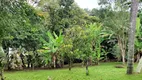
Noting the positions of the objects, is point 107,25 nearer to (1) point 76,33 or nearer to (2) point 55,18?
(2) point 55,18

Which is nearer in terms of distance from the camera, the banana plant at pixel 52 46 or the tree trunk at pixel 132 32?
the tree trunk at pixel 132 32

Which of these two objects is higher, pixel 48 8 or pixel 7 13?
pixel 48 8

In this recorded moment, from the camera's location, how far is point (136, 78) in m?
8.62

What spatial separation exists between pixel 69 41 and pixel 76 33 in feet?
2.02

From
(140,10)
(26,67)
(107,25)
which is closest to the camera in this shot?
(26,67)

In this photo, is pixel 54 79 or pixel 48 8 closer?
pixel 54 79

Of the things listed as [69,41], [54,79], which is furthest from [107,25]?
[54,79]

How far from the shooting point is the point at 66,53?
11.6 m

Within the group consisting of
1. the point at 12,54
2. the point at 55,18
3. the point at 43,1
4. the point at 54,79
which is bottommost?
the point at 54,79

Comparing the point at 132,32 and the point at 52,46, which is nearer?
the point at 132,32

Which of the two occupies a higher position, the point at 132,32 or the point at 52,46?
the point at 132,32

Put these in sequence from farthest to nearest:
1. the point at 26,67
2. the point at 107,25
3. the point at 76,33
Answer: the point at 107,25 < the point at 26,67 < the point at 76,33

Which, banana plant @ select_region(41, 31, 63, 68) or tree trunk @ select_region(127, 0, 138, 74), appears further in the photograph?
banana plant @ select_region(41, 31, 63, 68)

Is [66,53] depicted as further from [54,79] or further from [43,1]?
[43,1]
